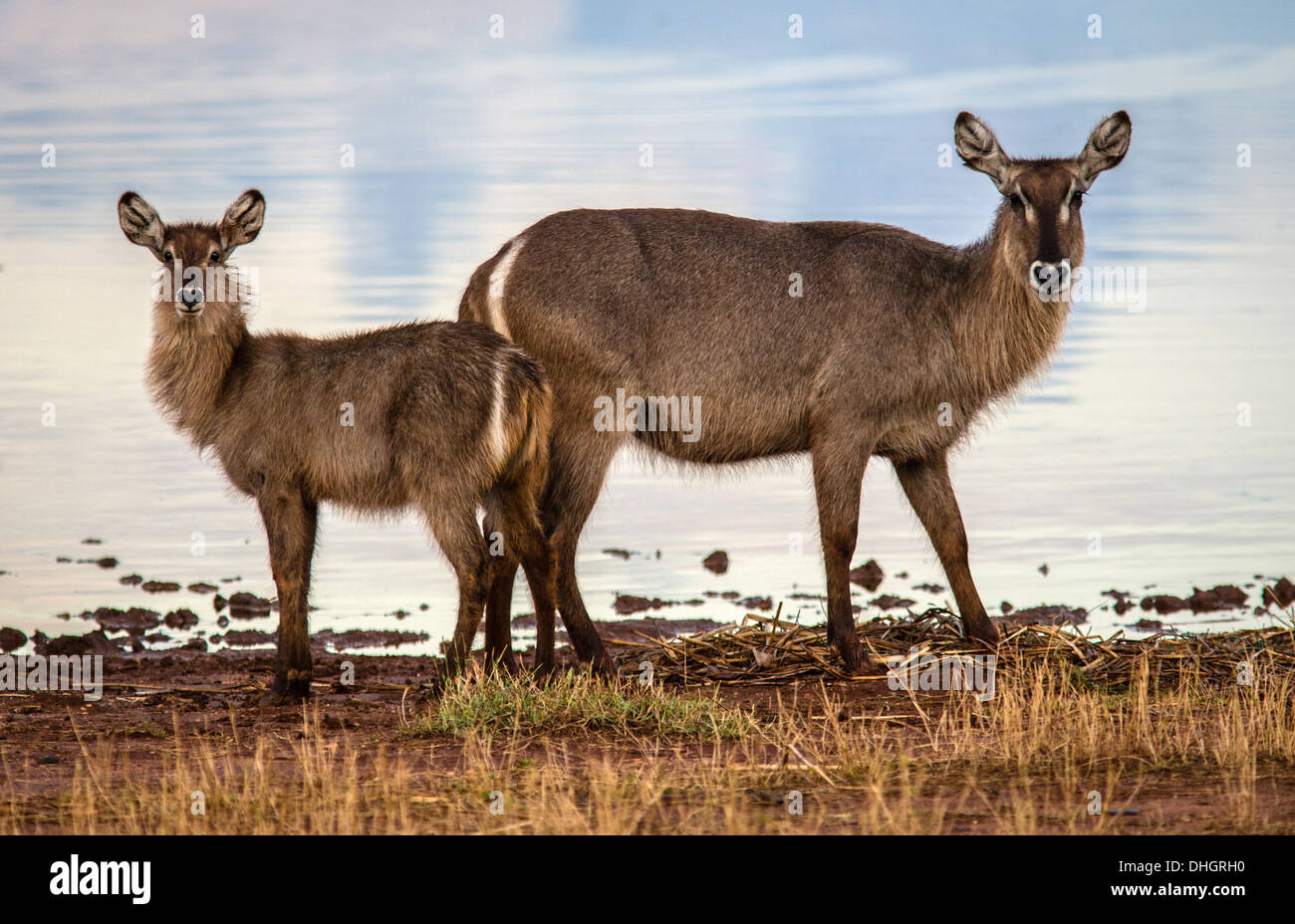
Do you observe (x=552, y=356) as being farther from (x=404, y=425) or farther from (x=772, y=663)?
(x=772, y=663)

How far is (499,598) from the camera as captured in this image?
28.8ft

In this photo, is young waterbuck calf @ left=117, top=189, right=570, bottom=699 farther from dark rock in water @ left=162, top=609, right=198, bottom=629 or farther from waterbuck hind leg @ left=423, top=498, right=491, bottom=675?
dark rock in water @ left=162, top=609, right=198, bottom=629

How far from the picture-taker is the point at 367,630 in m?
11.2

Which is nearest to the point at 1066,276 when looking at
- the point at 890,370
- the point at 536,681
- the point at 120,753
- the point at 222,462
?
the point at 890,370

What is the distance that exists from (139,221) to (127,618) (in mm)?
3604

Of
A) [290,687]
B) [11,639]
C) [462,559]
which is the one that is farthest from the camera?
[11,639]

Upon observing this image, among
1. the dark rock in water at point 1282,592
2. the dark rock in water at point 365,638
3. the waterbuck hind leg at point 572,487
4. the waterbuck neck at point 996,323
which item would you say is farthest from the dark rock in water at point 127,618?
the dark rock in water at point 1282,592

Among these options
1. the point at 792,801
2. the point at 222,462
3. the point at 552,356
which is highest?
the point at 552,356

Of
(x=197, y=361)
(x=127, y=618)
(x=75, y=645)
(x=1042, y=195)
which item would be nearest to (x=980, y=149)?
(x=1042, y=195)

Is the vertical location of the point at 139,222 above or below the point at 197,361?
above

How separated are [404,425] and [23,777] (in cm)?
255

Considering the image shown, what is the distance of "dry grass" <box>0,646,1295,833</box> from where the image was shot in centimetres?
580

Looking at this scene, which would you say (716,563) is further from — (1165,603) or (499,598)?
(499,598)

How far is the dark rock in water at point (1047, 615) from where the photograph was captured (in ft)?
37.0
